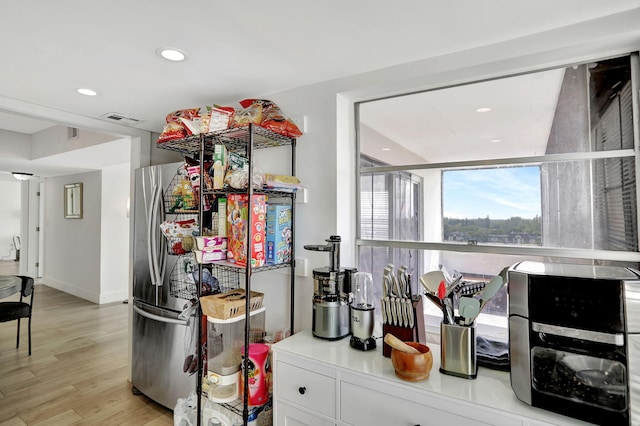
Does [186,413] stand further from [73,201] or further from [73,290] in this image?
[73,201]

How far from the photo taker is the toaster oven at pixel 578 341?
1044mm

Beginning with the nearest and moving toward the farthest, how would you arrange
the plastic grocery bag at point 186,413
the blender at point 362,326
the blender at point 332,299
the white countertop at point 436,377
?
the white countertop at point 436,377
the blender at point 362,326
the blender at point 332,299
the plastic grocery bag at point 186,413

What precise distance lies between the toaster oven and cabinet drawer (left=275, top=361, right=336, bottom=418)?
28.6 inches

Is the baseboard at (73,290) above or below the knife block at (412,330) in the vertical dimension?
below

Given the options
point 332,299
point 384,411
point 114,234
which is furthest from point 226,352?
point 114,234

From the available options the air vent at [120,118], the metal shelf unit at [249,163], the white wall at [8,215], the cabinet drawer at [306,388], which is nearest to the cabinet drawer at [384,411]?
the cabinet drawer at [306,388]

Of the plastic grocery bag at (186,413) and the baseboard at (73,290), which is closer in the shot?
the plastic grocery bag at (186,413)

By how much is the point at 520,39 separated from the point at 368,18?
705 millimetres

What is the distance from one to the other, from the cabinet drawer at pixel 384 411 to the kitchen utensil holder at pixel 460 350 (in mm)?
184

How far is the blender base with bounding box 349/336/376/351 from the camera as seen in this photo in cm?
162

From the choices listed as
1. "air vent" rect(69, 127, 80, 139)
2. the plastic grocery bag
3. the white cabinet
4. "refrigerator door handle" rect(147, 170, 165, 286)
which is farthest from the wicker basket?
"air vent" rect(69, 127, 80, 139)

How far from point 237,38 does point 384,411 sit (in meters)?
1.71

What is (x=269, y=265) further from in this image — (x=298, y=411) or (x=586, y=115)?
(x=586, y=115)

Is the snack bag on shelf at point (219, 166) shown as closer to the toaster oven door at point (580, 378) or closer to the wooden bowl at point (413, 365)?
the wooden bowl at point (413, 365)
